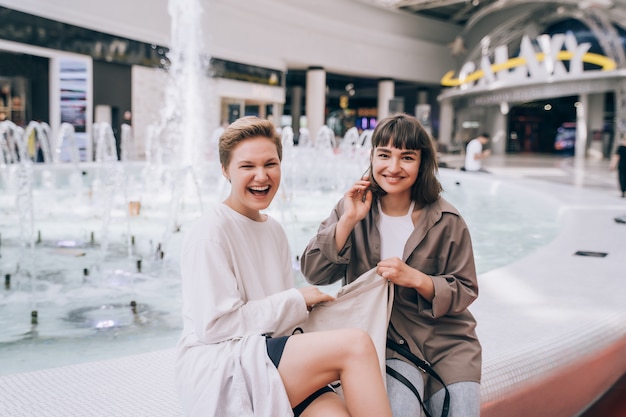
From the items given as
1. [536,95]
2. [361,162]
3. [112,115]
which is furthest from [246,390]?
[536,95]

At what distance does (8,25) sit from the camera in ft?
52.7

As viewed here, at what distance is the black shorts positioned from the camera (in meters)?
1.61

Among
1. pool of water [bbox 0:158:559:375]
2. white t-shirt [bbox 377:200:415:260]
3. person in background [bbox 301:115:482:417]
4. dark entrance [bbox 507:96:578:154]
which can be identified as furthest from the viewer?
A: dark entrance [bbox 507:96:578:154]

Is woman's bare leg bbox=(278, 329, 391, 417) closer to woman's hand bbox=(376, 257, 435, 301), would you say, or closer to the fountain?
woman's hand bbox=(376, 257, 435, 301)

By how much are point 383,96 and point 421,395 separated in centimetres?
3400

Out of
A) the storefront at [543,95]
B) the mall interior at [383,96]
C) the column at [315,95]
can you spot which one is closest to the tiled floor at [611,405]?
the mall interior at [383,96]

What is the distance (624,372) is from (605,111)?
29937mm

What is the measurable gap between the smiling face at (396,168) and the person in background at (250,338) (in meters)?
0.39

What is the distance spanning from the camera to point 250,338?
1.62 m

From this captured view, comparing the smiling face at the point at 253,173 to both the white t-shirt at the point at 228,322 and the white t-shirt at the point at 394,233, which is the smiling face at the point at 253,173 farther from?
the white t-shirt at the point at 394,233

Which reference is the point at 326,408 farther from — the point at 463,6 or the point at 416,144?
the point at 463,6

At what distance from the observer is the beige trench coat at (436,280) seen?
6.19 ft

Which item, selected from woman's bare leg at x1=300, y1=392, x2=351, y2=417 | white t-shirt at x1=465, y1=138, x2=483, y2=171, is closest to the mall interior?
woman's bare leg at x1=300, y1=392, x2=351, y2=417

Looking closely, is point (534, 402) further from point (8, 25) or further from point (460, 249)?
point (8, 25)
